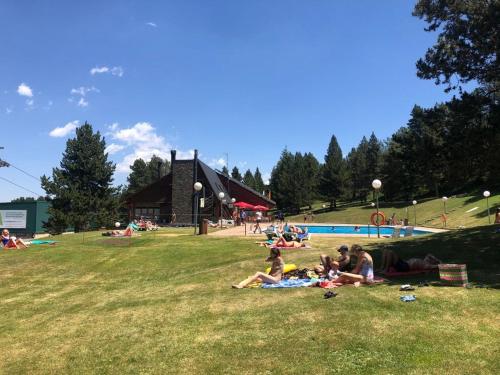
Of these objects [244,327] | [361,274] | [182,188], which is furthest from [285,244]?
[182,188]

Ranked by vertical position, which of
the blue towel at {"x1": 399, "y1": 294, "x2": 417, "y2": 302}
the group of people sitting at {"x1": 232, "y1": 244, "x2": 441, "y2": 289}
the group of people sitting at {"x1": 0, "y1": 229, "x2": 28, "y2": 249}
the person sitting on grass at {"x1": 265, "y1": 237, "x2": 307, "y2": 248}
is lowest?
the blue towel at {"x1": 399, "y1": 294, "x2": 417, "y2": 302}

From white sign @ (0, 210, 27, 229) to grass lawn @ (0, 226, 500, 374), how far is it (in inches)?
2161

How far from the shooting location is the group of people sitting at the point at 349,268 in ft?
34.6

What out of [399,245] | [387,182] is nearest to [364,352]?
[399,245]


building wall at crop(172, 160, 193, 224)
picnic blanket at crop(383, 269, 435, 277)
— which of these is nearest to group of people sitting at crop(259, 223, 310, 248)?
picnic blanket at crop(383, 269, 435, 277)

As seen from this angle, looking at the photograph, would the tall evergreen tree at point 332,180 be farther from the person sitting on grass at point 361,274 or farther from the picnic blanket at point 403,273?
the person sitting on grass at point 361,274

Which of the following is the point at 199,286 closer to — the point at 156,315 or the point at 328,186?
the point at 156,315

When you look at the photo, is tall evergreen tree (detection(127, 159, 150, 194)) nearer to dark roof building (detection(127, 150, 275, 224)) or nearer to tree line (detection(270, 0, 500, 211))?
dark roof building (detection(127, 150, 275, 224))

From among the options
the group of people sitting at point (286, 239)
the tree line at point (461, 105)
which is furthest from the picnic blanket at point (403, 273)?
the group of people sitting at point (286, 239)

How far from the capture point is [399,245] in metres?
17.6

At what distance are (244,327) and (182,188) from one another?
41902mm

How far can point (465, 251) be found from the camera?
14.7 m

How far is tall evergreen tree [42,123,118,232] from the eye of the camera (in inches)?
1876

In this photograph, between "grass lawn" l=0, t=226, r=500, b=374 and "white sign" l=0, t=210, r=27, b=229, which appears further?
"white sign" l=0, t=210, r=27, b=229
